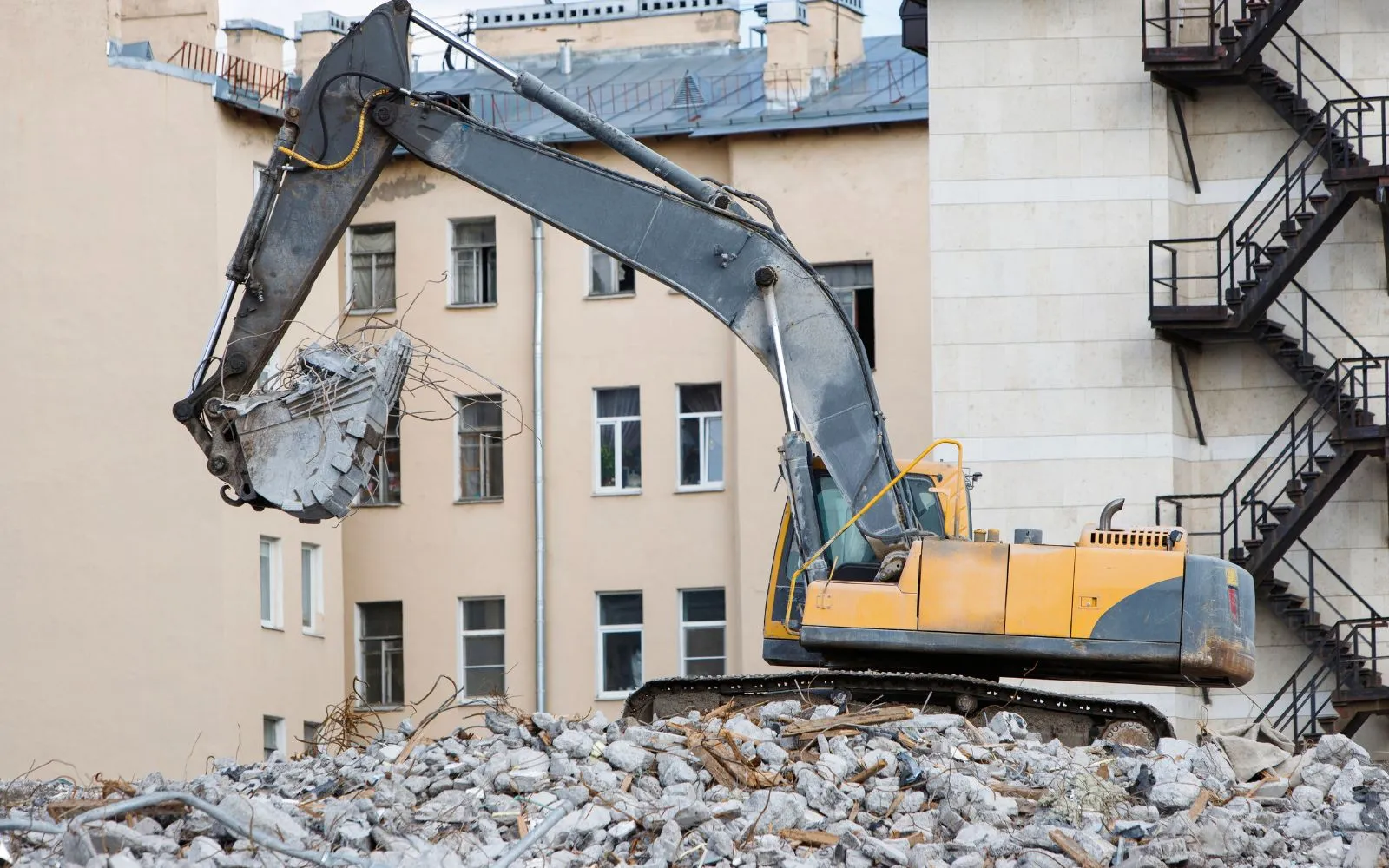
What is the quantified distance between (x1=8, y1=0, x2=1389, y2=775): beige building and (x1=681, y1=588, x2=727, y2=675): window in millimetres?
55

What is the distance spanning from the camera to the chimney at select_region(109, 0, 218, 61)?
123 ft

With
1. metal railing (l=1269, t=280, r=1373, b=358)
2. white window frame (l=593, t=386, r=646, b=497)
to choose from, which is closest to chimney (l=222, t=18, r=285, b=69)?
white window frame (l=593, t=386, r=646, b=497)

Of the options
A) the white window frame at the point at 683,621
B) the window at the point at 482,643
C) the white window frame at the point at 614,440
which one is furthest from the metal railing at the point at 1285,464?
A: the window at the point at 482,643

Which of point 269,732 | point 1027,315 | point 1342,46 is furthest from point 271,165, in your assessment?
point 269,732

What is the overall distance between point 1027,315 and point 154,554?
509 inches

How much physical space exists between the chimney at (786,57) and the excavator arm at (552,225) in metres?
20.5

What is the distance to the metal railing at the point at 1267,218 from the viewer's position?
29203 mm

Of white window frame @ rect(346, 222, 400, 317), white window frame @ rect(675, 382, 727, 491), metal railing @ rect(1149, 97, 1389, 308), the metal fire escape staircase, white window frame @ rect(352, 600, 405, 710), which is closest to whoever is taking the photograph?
the metal fire escape staircase

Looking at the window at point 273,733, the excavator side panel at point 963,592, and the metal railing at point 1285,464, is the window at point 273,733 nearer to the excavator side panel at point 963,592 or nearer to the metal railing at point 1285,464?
the metal railing at point 1285,464

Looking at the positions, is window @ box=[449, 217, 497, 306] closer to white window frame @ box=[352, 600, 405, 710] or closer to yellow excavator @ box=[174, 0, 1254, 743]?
white window frame @ box=[352, 600, 405, 710]

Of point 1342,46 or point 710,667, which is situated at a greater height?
point 1342,46

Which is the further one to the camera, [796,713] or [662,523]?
[662,523]

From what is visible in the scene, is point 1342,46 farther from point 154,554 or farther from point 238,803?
point 238,803

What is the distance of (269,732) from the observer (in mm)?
35656
